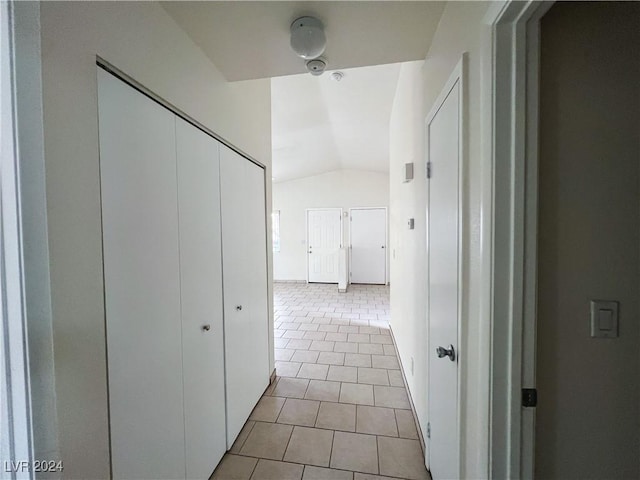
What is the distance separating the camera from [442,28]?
1.22m

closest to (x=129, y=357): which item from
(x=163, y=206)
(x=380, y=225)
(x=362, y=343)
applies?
(x=163, y=206)

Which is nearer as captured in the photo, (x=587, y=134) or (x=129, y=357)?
(x=587, y=134)

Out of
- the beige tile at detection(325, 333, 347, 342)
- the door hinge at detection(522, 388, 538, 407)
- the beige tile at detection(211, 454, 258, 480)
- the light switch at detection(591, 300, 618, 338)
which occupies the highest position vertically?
the light switch at detection(591, 300, 618, 338)

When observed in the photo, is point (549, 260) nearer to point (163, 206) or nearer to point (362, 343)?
point (163, 206)

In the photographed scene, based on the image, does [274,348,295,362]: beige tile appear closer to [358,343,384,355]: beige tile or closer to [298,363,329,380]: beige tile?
[298,363,329,380]: beige tile

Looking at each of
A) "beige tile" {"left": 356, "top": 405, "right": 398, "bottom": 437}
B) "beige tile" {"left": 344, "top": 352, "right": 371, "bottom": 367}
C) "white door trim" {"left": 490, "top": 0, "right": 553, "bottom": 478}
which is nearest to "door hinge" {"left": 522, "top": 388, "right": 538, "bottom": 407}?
"white door trim" {"left": 490, "top": 0, "right": 553, "bottom": 478}

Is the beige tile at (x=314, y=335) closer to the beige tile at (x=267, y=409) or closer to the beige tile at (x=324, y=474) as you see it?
the beige tile at (x=267, y=409)

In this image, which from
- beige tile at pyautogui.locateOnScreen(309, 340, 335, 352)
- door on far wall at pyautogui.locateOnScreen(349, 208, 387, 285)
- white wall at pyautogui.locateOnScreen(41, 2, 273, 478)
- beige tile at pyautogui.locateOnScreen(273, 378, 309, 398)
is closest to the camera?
white wall at pyautogui.locateOnScreen(41, 2, 273, 478)

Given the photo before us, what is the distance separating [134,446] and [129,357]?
341 millimetres

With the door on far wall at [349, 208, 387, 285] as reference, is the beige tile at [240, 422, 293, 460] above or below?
below

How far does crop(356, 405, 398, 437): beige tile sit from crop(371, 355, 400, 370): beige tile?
67 cm

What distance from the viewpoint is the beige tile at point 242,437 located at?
1744 millimetres

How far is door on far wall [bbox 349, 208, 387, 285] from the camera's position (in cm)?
709

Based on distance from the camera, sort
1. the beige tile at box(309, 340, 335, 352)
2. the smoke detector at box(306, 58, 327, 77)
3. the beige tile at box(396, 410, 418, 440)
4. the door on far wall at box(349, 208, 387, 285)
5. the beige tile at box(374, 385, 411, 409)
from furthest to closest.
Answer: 1. the door on far wall at box(349, 208, 387, 285)
2. the beige tile at box(309, 340, 335, 352)
3. the beige tile at box(374, 385, 411, 409)
4. the beige tile at box(396, 410, 418, 440)
5. the smoke detector at box(306, 58, 327, 77)
